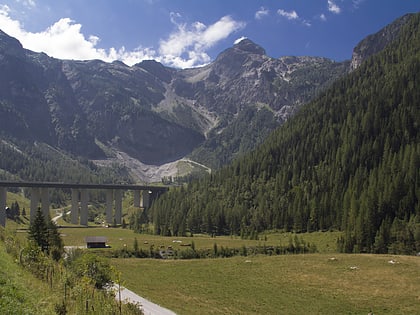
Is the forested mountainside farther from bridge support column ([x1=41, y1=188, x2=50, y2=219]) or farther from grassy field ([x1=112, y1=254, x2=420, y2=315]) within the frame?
bridge support column ([x1=41, y1=188, x2=50, y2=219])

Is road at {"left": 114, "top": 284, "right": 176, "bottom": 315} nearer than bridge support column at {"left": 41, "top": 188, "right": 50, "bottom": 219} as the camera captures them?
Yes

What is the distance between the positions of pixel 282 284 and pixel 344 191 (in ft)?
305

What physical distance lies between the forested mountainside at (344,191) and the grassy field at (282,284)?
30542mm

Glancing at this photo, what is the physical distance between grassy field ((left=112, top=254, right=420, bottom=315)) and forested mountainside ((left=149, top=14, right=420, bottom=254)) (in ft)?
100

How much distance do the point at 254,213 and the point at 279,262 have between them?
73196 millimetres

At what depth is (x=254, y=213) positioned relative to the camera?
506 feet

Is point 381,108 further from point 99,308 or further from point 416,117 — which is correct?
point 99,308

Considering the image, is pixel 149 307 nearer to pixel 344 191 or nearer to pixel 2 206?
pixel 344 191

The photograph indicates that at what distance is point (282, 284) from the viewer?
6188 centimetres

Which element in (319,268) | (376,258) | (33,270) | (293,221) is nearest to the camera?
(33,270)

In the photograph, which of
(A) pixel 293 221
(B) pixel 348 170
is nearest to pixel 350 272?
(A) pixel 293 221

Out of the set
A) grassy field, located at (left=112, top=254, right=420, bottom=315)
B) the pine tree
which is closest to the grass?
grassy field, located at (left=112, top=254, right=420, bottom=315)

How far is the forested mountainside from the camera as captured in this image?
108812 mm

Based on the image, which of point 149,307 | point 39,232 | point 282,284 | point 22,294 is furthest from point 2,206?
point 22,294
